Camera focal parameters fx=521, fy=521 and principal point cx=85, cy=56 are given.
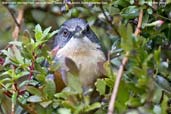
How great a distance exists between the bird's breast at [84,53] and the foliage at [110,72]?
3.7 inches

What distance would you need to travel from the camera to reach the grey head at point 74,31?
6.11 ft

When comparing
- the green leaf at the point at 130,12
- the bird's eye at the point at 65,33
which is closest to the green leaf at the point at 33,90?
the green leaf at the point at 130,12

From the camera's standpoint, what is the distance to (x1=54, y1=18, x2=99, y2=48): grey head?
6.11ft

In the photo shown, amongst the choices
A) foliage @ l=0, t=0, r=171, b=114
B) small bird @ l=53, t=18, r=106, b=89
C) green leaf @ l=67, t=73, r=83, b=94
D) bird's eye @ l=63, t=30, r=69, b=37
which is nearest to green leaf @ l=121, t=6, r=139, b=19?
foliage @ l=0, t=0, r=171, b=114

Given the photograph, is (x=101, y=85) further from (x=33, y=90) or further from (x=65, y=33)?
(x=65, y=33)

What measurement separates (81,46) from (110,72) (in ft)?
1.99

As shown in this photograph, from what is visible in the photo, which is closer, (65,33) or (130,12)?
(130,12)

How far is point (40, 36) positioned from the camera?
55.7 inches

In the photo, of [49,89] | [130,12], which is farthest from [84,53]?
[49,89]

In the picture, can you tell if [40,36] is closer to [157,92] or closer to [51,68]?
[51,68]

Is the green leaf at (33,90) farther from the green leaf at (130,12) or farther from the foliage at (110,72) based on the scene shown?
the green leaf at (130,12)

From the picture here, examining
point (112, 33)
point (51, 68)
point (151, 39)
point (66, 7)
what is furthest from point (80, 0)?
point (51, 68)

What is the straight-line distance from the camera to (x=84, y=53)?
5.86 ft

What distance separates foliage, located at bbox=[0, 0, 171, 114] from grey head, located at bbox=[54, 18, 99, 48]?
44mm
